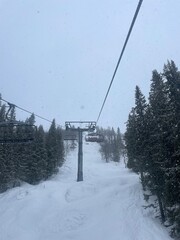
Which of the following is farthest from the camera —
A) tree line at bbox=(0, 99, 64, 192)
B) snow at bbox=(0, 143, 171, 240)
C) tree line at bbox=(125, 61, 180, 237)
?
tree line at bbox=(0, 99, 64, 192)

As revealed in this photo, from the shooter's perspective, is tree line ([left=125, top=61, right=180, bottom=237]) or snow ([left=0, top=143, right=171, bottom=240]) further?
snow ([left=0, top=143, right=171, bottom=240])

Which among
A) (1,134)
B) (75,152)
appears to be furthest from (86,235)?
(75,152)

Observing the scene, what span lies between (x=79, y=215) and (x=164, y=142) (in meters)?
11.8

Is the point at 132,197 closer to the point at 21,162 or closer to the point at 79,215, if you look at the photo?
the point at 79,215

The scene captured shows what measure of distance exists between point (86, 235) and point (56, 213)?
7190 mm

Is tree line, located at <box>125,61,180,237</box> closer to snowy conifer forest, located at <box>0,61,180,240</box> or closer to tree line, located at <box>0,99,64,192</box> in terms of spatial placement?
snowy conifer forest, located at <box>0,61,180,240</box>

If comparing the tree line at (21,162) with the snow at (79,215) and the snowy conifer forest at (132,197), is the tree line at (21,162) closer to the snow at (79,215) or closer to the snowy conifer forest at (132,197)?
the snowy conifer forest at (132,197)

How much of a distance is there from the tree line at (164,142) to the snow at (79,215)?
7.72 ft

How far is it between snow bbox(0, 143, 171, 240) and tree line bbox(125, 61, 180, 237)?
235cm

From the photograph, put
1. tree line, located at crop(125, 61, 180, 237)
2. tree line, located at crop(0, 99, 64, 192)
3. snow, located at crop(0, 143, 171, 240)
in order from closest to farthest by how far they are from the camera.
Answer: tree line, located at crop(125, 61, 180, 237), snow, located at crop(0, 143, 171, 240), tree line, located at crop(0, 99, 64, 192)

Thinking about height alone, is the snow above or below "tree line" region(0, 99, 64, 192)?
below

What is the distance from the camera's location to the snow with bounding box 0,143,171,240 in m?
20.8

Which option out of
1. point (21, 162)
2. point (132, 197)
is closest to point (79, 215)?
point (132, 197)

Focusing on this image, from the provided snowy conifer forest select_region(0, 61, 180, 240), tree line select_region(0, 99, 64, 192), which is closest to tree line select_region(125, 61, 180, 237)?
snowy conifer forest select_region(0, 61, 180, 240)
